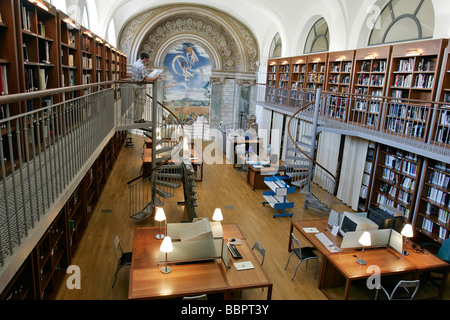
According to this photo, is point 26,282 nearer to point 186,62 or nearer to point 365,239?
point 365,239

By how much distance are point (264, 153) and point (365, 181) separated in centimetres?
595

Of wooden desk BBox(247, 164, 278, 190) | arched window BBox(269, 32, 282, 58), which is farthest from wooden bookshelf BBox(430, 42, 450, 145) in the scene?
arched window BBox(269, 32, 282, 58)

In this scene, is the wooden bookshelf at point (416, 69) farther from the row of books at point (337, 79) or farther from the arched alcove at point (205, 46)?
the arched alcove at point (205, 46)

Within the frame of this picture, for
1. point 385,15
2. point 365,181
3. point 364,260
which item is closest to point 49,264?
point 364,260

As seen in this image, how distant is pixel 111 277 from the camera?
216 inches

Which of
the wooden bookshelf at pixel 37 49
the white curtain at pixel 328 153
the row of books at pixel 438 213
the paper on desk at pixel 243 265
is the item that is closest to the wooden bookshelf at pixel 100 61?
the wooden bookshelf at pixel 37 49

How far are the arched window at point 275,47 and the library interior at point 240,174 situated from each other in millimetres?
1143

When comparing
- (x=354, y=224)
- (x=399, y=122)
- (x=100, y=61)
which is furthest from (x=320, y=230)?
(x=100, y=61)

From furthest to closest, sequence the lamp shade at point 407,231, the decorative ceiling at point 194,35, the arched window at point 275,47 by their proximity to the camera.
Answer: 1. the decorative ceiling at point 194,35
2. the arched window at point 275,47
3. the lamp shade at point 407,231

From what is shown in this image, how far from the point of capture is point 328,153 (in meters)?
10.1

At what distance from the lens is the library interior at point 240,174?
3867 millimetres

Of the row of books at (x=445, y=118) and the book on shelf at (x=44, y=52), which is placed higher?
the book on shelf at (x=44, y=52)

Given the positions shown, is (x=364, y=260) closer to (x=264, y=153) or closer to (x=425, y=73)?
(x=425, y=73)

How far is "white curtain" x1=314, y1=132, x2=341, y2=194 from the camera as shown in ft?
31.8
